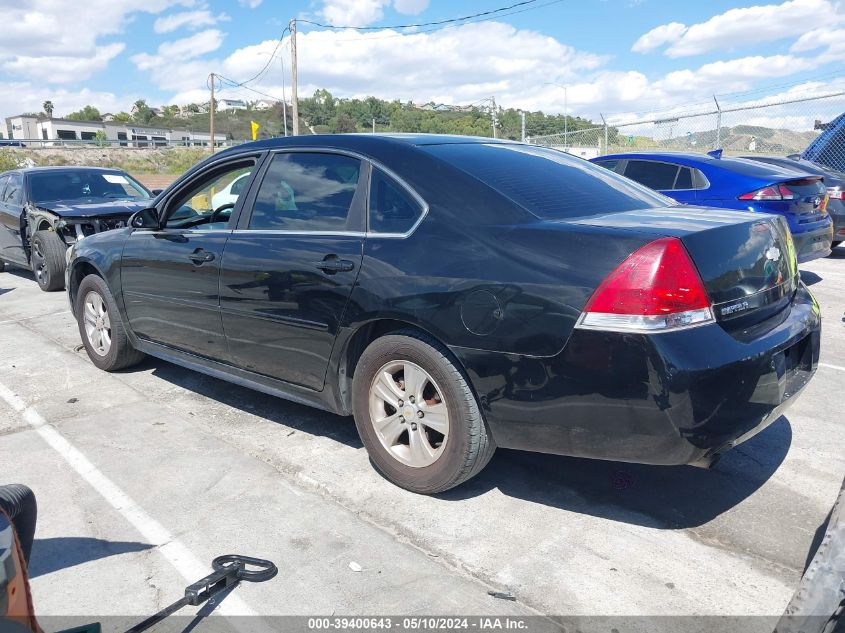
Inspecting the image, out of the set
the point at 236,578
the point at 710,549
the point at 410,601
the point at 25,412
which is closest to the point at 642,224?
the point at 710,549

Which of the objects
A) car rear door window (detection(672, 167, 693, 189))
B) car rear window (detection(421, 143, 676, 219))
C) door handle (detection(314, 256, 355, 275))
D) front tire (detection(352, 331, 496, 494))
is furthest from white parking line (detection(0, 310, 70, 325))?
car rear door window (detection(672, 167, 693, 189))

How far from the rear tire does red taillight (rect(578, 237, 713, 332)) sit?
310 inches

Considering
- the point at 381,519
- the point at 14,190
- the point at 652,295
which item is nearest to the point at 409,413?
the point at 381,519

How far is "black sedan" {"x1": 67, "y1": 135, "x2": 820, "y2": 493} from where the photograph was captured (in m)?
2.58

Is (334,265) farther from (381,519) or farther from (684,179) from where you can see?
(684,179)

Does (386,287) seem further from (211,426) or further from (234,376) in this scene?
(211,426)

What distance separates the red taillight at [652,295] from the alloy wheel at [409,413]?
2.76 feet

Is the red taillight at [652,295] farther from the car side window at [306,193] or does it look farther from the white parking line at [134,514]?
the white parking line at [134,514]

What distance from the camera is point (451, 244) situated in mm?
3016

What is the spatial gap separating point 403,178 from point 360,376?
98cm

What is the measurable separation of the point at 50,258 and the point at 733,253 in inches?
326

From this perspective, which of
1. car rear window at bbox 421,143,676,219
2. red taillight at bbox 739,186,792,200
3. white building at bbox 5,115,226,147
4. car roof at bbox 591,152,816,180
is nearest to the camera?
car rear window at bbox 421,143,676,219

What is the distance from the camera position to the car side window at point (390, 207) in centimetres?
323

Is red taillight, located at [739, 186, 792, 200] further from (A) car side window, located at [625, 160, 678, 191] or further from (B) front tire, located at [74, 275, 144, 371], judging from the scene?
(B) front tire, located at [74, 275, 144, 371]
